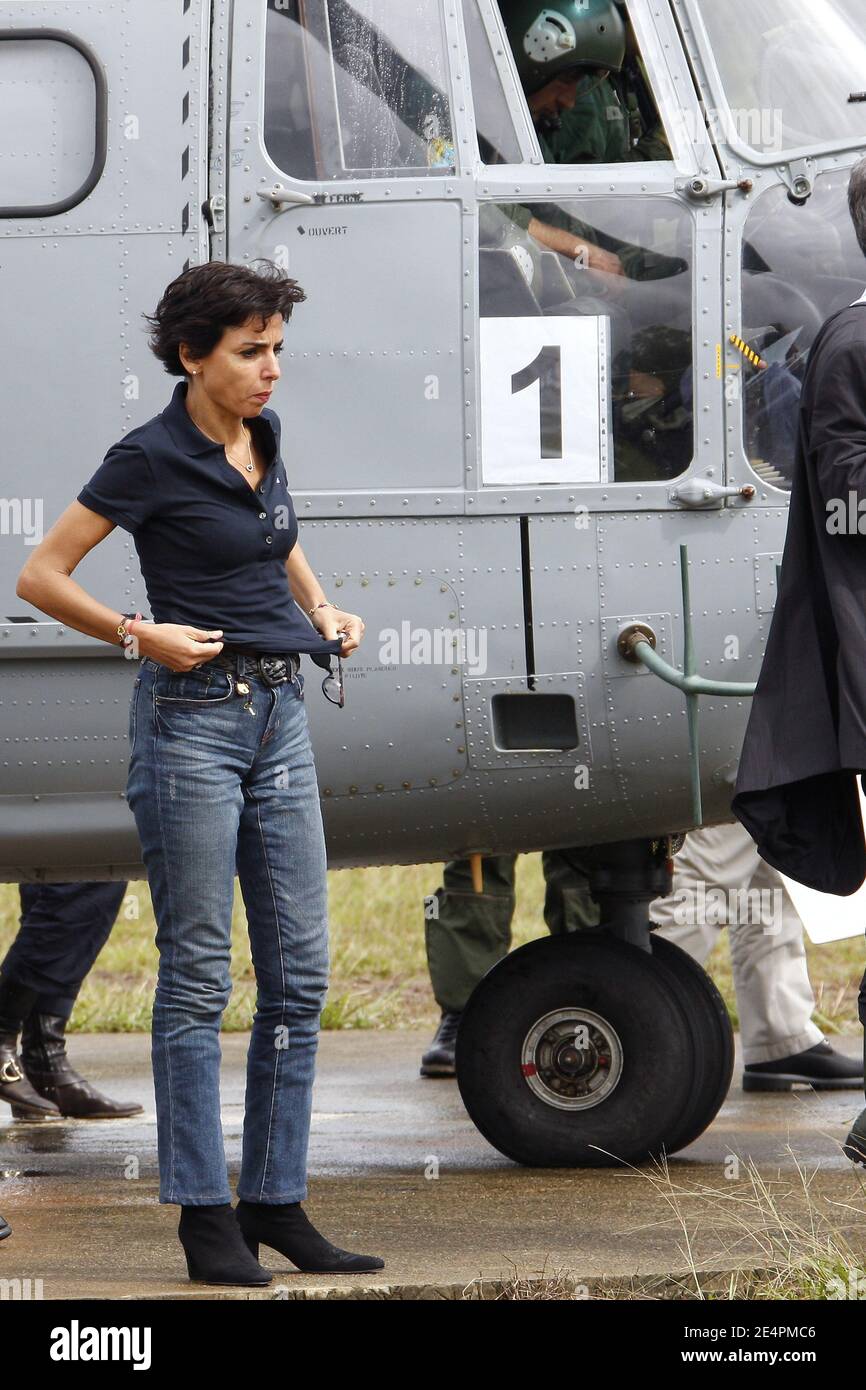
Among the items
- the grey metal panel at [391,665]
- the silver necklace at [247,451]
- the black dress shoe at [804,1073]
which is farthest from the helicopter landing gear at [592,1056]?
the silver necklace at [247,451]

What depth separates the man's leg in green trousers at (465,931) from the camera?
727 centimetres

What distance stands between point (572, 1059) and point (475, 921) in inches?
75.5

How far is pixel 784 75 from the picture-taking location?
5.20 metres

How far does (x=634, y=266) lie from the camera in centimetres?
503

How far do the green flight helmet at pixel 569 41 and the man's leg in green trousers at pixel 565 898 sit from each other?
9.11ft

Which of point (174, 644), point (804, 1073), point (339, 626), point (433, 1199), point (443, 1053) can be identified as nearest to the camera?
point (174, 644)

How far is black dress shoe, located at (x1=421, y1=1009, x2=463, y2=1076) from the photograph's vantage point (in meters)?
7.27

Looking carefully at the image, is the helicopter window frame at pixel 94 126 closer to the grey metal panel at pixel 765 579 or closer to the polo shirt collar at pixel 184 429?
the polo shirt collar at pixel 184 429

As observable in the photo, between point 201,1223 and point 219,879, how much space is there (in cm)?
67

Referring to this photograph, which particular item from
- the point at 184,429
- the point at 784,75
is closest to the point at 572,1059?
the point at 184,429

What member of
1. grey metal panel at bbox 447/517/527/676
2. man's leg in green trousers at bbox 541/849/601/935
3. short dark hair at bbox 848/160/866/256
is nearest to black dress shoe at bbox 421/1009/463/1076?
man's leg in green trousers at bbox 541/849/601/935

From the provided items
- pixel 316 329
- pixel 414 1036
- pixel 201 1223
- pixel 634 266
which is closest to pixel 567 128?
pixel 634 266

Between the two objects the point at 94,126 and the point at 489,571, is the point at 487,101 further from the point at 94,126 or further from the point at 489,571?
the point at 489,571
